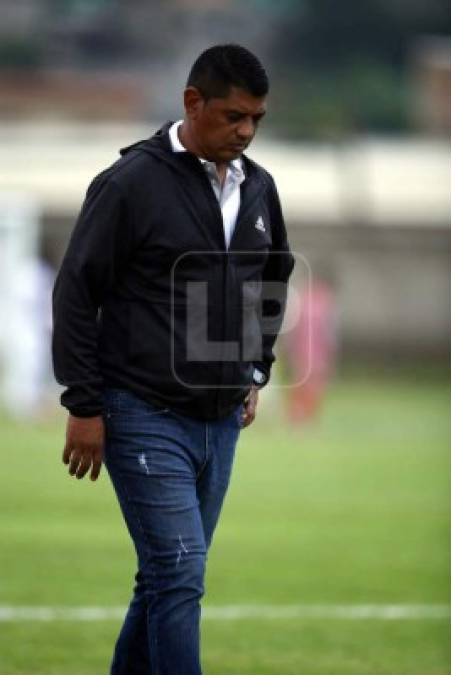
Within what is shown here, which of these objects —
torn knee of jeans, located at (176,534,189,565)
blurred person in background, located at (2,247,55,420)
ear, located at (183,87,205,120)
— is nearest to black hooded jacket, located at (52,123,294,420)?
ear, located at (183,87,205,120)

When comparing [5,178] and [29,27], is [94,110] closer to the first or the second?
[29,27]

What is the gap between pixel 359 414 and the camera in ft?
87.1

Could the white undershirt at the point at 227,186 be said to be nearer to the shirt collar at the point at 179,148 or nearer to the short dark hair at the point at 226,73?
the shirt collar at the point at 179,148

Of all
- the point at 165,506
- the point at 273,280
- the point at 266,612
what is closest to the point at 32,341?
the point at 266,612

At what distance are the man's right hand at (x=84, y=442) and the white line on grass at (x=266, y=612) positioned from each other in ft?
9.71

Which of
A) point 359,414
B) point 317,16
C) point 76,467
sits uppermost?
point 317,16

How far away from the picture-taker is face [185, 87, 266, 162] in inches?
270

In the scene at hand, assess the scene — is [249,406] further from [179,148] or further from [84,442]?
[179,148]

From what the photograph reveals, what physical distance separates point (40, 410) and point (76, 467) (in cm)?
1841

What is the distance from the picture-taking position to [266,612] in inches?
402

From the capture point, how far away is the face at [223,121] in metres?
6.85

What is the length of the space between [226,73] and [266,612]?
4.03m

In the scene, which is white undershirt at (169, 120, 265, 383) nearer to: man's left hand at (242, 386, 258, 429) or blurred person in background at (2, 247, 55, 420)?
man's left hand at (242, 386, 258, 429)

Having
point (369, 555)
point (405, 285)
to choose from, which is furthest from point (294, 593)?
point (405, 285)
